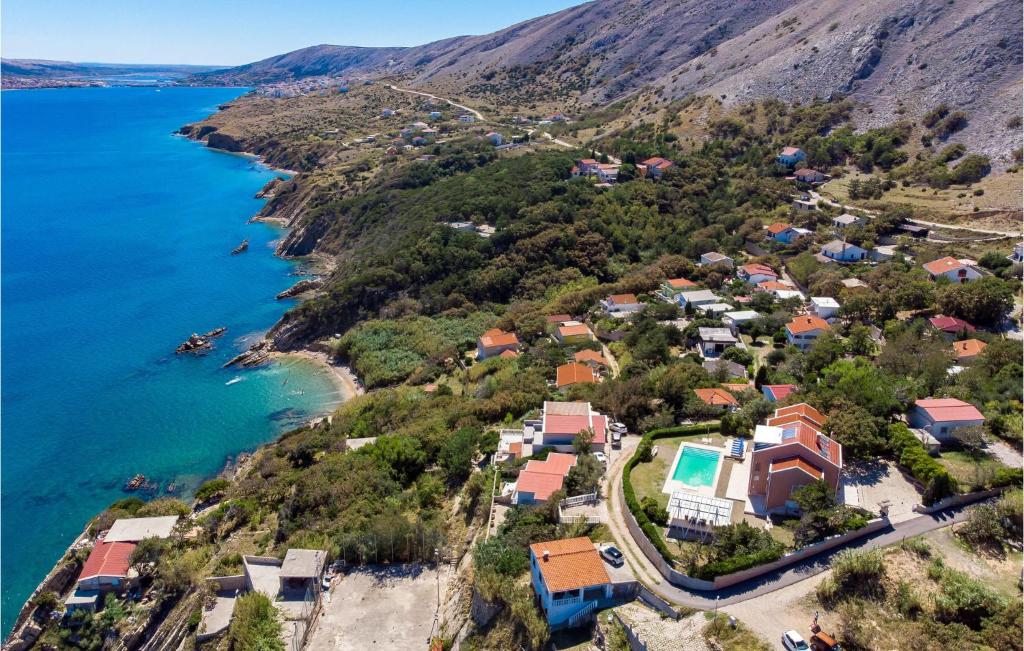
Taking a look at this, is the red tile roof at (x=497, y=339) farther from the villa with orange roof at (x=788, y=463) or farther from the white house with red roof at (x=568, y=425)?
the villa with orange roof at (x=788, y=463)

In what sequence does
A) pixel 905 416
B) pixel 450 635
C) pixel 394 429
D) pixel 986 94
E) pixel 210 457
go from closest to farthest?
pixel 450 635, pixel 905 416, pixel 394 429, pixel 210 457, pixel 986 94

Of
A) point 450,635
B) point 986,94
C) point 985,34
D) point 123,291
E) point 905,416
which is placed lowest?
point 123,291

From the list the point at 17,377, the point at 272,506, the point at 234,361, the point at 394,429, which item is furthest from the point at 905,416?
the point at 17,377

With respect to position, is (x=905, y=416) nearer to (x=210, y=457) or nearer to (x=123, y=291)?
(x=210, y=457)

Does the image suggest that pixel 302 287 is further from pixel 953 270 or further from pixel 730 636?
pixel 730 636

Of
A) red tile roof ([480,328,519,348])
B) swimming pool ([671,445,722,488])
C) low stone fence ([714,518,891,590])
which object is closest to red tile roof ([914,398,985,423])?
low stone fence ([714,518,891,590])

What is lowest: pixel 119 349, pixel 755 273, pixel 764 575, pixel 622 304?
pixel 119 349

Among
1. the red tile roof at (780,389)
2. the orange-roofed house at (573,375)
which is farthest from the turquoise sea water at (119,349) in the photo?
the red tile roof at (780,389)

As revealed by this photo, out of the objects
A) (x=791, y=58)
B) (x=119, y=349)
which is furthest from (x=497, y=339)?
A: (x=791, y=58)
